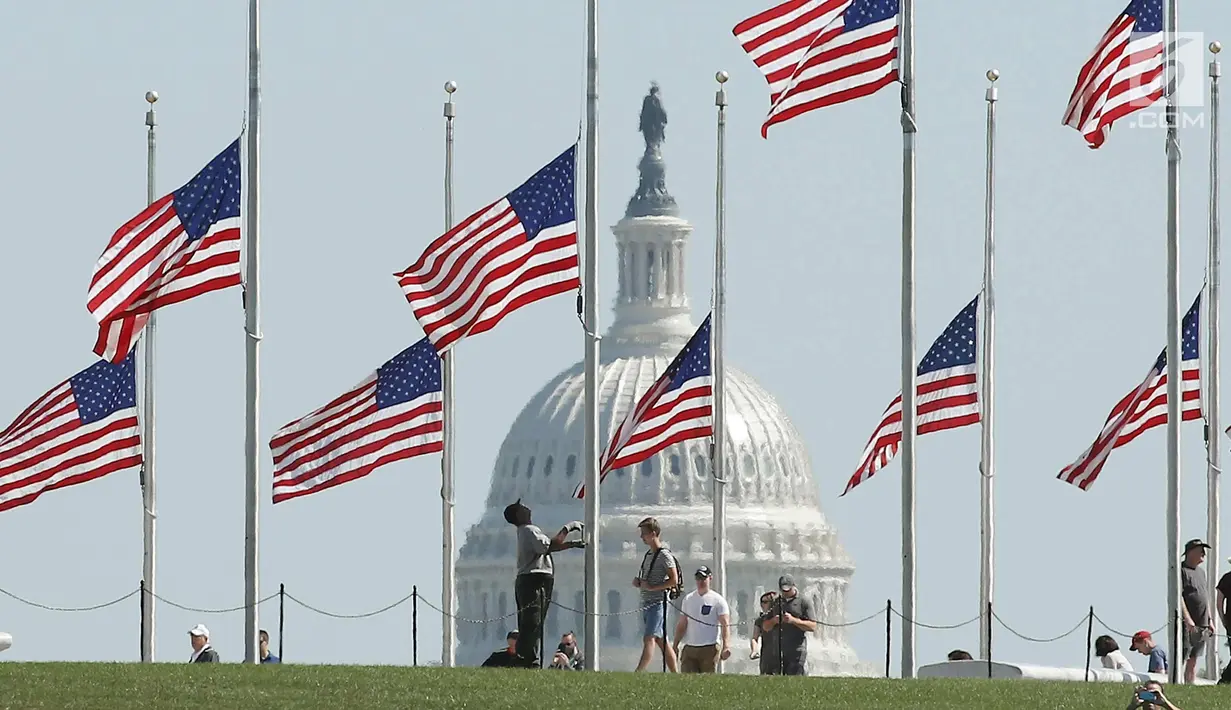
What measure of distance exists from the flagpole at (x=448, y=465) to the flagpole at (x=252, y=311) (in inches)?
314

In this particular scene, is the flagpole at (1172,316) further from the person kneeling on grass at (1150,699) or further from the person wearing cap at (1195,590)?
the person kneeling on grass at (1150,699)

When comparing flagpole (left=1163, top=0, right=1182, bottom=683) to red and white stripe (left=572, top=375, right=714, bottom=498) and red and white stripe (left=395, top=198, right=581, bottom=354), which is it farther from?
red and white stripe (left=395, top=198, right=581, bottom=354)

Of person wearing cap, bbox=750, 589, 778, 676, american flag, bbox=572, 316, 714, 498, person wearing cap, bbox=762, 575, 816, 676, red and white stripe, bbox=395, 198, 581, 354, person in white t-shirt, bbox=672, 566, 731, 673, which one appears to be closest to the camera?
person in white t-shirt, bbox=672, 566, 731, 673

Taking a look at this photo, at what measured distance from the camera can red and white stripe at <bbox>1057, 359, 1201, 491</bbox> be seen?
5216 centimetres

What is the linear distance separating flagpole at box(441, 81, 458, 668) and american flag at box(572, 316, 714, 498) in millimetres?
2238

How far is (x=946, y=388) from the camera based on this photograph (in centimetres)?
5500

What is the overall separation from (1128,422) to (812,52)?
11.4m

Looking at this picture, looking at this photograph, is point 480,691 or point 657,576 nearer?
point 480,691

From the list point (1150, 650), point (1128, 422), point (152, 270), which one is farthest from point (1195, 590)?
point (152, 270)

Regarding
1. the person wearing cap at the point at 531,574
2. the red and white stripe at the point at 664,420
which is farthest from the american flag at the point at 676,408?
the person wearing cap at the point at 531,574

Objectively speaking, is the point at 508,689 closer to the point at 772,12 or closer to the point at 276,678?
the point at 276,678

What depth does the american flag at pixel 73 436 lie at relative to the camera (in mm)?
47406

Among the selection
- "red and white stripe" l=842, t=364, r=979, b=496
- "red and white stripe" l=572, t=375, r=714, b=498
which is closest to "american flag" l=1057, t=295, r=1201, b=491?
"red and white stripe" l=842, t=364, r=979, b=496

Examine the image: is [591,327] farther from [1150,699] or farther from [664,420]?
[1150,699]
